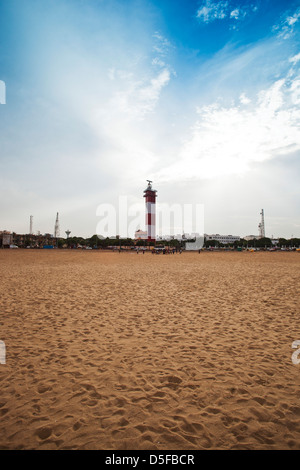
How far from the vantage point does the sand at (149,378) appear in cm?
300

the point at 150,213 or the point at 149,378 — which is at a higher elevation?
the point at 150,213

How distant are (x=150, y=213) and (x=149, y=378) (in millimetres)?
81850

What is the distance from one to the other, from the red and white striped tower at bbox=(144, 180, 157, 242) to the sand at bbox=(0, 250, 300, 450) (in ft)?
254

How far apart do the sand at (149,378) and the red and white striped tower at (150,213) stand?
254 ft

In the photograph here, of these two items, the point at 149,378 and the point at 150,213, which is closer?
the point at 149,378

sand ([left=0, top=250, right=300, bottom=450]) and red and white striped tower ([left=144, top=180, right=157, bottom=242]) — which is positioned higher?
red and white striped tower ([left=144, top=180, right=157, bottom=242])

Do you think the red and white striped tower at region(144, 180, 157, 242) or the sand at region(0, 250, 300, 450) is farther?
the red and white striped tower at region(144, 180, 157, 242)

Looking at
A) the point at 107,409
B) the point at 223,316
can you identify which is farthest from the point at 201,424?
the point at 223,316

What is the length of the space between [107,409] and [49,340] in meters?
3.06

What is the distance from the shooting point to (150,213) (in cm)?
8544

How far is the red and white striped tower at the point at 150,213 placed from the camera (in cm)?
8574

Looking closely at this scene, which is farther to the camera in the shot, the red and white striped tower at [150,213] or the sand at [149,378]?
the red and white striped tower at [150,213]

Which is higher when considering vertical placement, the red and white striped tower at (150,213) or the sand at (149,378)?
the red and white striped tower at (150,213)

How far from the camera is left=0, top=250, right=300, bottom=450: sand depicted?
3000 millimetres
